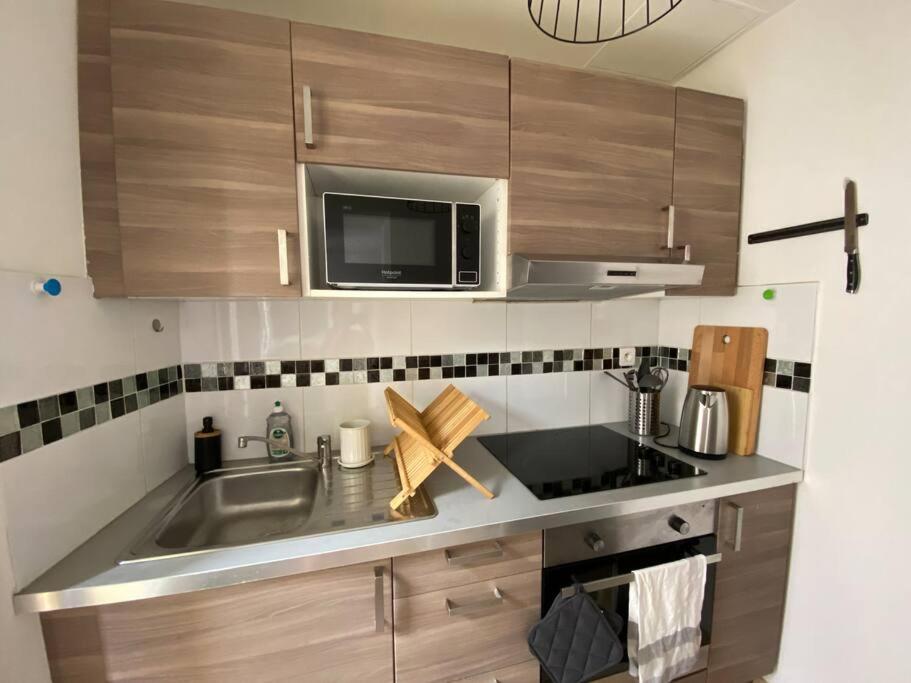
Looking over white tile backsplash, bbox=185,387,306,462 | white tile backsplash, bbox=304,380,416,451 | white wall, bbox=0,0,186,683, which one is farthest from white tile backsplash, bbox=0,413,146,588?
white tile backsplash, bbox=304,380,416,451

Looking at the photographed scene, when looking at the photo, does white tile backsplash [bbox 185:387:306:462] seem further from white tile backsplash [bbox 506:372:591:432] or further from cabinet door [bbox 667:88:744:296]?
cabinet door [bbox 667:88:744:296]

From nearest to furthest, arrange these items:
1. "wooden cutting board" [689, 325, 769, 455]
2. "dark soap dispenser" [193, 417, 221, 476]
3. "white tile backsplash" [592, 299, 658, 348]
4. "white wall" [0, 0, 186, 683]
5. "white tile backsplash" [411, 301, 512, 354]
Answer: "white wall" [0, 0, 186, 683], "dark soap dispenser" [193, 417, 221, 476], "wooden cutting board" [689, 325, 769, 455], "white tile backsplash" [411, 301, 512, 354], "white tile backsplash" [592, 299, 658, 348]

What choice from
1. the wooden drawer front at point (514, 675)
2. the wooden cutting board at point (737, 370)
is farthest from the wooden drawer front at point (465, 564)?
the wooden cutting board at point (737, 370)

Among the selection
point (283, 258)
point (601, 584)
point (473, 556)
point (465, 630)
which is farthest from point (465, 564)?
point (283, 258)

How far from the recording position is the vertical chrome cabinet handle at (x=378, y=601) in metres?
0.84

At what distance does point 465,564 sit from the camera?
35.6 inches

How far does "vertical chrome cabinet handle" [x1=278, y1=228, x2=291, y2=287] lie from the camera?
91 cm

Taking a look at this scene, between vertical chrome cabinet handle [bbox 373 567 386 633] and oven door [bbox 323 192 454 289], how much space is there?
0.72m

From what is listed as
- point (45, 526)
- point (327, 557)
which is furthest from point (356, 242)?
point (45, 526)

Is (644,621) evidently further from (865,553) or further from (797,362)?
(797,362)

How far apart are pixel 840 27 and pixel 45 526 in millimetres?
2380

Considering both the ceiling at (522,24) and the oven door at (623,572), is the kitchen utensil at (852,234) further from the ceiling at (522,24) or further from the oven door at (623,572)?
the oven door at (623,572)

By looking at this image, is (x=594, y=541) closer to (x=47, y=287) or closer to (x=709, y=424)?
(x=709, y=424)

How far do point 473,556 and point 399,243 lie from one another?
0.85 m
